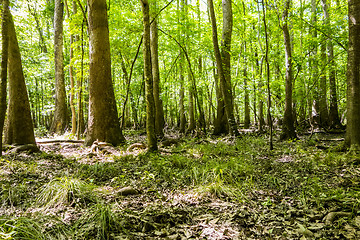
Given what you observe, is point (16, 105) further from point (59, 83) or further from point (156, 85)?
point (59, 83)

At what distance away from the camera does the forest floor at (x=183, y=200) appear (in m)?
2.47

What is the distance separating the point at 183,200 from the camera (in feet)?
11.2

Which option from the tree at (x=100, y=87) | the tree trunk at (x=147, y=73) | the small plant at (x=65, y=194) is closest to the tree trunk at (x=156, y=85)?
the tree at (x=100, y=87)

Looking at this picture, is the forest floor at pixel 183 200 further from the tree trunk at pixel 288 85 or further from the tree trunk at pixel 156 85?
the tree trunk at pixel 156 85

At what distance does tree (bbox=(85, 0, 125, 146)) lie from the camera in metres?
7.08

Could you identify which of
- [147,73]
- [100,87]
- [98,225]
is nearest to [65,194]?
[98,225]

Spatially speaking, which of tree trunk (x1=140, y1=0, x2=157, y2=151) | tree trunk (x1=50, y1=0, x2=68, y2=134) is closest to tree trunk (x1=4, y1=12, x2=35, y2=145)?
tree trunk (x1=140, y1=0, x2=157, y2=151)

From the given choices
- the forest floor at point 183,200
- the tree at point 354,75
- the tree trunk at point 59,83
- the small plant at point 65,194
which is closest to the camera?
the forest floor at point 183,200

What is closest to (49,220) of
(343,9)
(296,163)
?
(296,163)

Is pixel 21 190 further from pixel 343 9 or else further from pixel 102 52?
pixel 343 9

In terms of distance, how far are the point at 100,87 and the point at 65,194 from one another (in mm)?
4707

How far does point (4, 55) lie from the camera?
4.37 meters

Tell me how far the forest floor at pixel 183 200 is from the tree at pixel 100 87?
195 centimetres

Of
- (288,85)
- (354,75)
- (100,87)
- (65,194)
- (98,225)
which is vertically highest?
(100,87)
